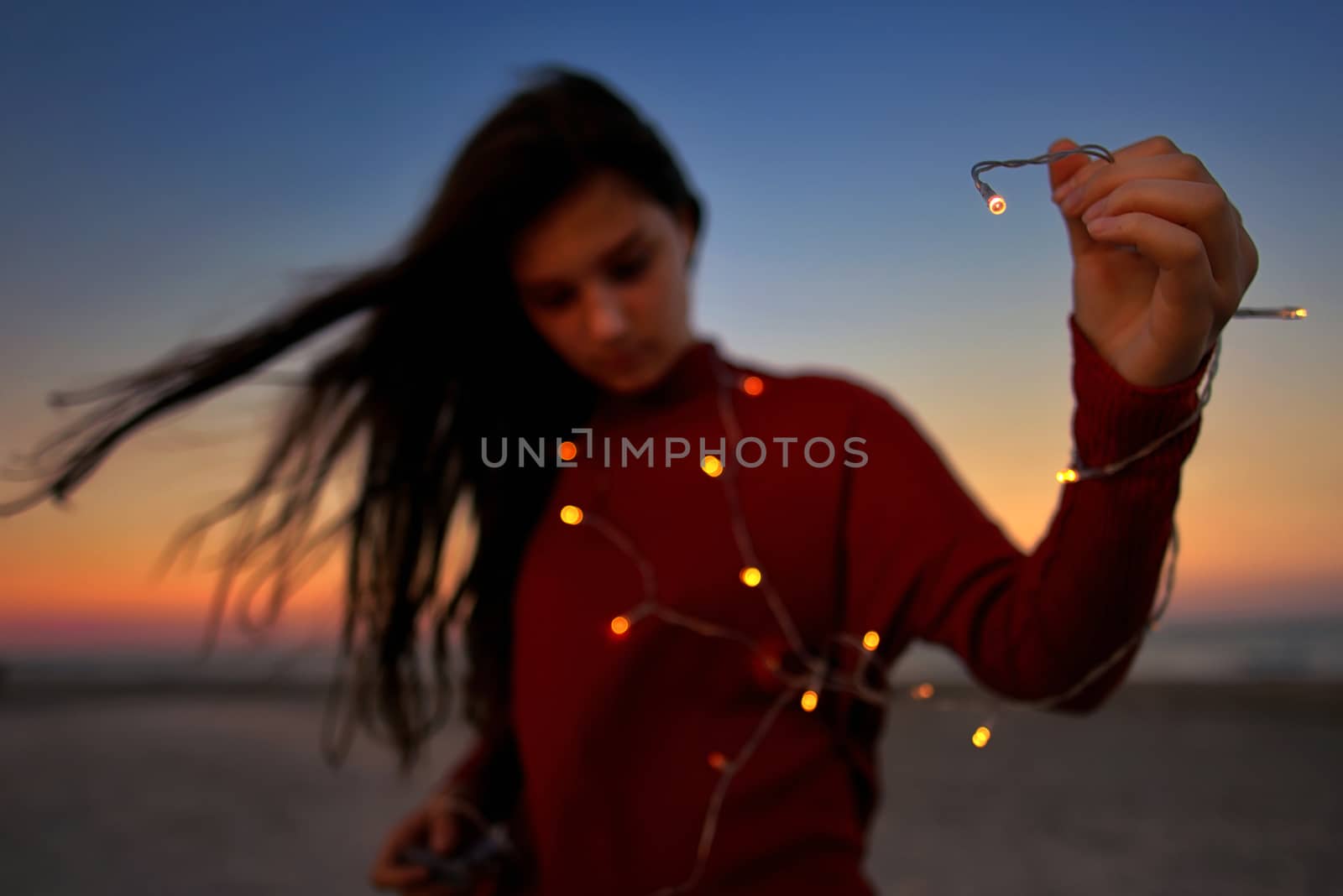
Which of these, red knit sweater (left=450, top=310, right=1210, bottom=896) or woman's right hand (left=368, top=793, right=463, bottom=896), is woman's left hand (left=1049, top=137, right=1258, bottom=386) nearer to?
red knit sweater (left=450, top=310, right=1210, bottom=896)

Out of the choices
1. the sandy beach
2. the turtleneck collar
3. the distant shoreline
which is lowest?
the distant shoreline

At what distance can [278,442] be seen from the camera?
4.17 feet

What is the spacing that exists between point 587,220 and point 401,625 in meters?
0.63

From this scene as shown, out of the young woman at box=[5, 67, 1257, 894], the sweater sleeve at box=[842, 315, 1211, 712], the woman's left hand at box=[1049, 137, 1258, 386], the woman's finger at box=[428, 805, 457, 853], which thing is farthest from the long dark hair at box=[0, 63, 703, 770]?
the woman's left hand at box=[1049, 137, 1258, 386]

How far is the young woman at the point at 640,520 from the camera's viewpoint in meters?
0.63

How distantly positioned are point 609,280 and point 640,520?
0.83ft

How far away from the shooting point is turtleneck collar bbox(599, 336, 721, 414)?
1.08 metres

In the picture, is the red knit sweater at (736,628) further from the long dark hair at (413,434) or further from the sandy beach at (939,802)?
the sandy beach at (939,802)

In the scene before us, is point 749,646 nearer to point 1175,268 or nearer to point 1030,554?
point 1030,554

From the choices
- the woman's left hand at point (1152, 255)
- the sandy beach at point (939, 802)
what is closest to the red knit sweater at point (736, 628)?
the woman's left hand at point (1152, 255)

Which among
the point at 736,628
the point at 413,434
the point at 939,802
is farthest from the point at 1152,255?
the point at 939,802

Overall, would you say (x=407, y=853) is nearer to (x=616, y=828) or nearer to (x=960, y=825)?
(x=616, y=828)

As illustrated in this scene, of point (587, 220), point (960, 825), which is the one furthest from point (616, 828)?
point (960, 825)

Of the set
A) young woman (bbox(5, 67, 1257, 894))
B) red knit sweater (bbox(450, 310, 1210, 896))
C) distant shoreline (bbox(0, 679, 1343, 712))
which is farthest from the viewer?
distant shoreline (bbox(0, 679, 1343, 712))
